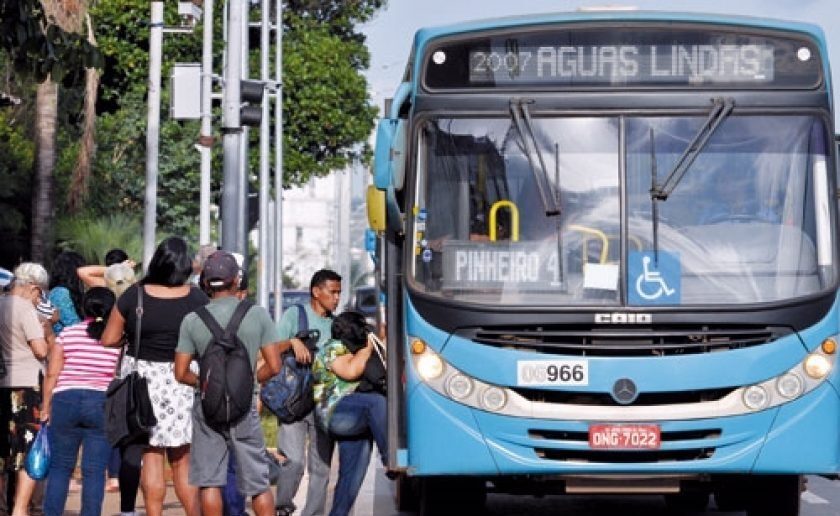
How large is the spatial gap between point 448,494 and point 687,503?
338 centimetres

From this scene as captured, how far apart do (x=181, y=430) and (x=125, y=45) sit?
40.0m

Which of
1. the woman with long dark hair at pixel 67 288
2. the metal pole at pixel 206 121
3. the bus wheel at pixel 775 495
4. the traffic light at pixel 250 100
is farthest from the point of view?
the metal pole at pixel 206 121

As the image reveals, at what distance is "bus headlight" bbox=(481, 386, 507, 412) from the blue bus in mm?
15

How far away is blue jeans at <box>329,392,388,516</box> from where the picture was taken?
12.3 meters

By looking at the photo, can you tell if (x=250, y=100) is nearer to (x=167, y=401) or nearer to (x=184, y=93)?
(x=184, y=93)

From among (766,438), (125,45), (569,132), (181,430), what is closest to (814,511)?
(766,438)

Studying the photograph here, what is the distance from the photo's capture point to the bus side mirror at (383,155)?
1142cm

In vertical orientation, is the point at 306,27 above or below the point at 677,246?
above

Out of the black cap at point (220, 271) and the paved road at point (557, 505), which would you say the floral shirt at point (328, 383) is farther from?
the paved road at point (557, 505)

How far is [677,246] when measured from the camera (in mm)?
11516

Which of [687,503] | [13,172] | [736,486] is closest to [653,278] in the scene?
[736,486]

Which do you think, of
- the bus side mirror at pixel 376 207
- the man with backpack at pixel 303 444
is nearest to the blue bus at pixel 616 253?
the bus side mirror at pixel 376 207

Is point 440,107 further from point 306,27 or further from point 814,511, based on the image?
point 306,27

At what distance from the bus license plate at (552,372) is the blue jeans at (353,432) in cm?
122
